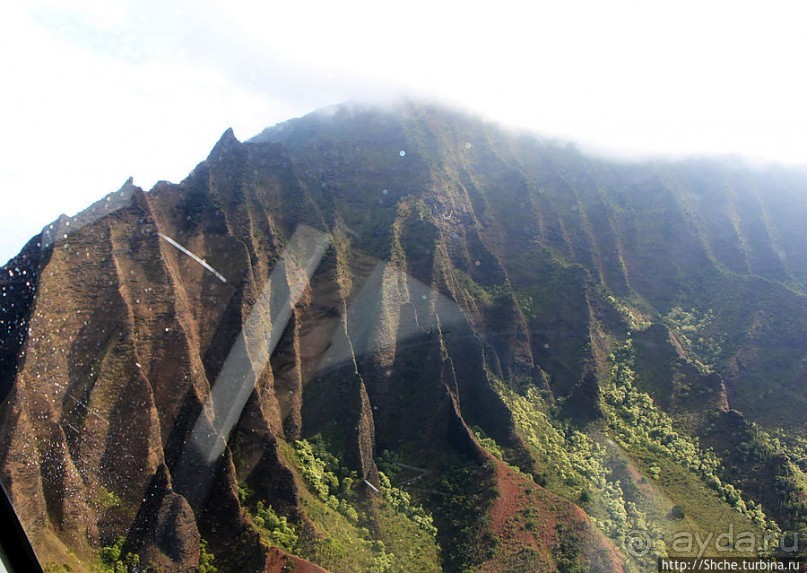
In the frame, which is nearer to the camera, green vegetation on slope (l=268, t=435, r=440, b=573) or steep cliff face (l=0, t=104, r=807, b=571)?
steep cliff face (l=0, t=104, r=807, b=571)

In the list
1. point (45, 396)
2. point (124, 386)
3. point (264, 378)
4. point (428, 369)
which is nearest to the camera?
point (45, 396)

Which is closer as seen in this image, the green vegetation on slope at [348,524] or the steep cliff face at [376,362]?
the steep cliff face at [376,362]

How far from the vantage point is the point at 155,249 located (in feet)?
92.6

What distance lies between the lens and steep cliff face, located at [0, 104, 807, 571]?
74.9 feet

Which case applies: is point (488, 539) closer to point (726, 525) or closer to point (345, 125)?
point (726, 525)

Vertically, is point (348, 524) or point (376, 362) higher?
point (376, 362)

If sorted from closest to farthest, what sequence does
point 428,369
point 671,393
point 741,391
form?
point 428,369 → point 671,393 → point 741,391

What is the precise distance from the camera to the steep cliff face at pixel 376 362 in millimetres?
22844

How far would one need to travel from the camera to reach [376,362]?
3662 cm

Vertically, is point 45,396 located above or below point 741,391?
above

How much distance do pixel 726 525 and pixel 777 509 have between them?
4524 millimetres

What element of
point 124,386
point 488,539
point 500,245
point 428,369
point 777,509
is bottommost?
point 777,509

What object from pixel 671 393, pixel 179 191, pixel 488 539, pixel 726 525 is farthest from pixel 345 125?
pixel 726 525

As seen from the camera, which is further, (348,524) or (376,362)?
(376,362)
